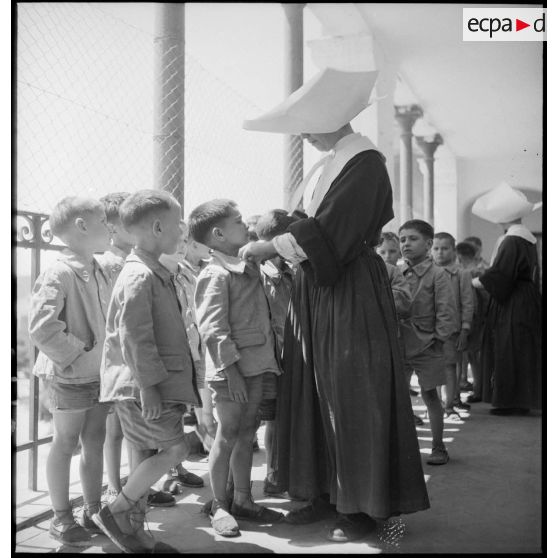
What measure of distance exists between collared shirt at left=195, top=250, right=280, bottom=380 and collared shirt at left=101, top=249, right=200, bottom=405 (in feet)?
0.72

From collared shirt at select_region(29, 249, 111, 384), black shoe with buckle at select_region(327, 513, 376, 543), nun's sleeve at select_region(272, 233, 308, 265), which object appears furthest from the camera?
nun's sleeve at select_region(272, 233, 308, 265)

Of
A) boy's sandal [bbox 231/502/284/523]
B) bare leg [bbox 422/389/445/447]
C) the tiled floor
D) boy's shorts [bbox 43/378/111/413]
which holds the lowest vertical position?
the tiled floor

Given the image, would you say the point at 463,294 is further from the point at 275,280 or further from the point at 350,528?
the point at 350,528

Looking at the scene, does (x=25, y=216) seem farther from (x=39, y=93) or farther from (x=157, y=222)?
(x=157, y=222)

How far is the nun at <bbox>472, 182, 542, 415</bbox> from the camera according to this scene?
541 cm

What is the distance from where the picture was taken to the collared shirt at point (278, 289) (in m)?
3.54

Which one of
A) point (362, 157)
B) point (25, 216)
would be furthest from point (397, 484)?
point (25, 216)

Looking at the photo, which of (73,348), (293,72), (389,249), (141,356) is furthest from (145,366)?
(293,72)

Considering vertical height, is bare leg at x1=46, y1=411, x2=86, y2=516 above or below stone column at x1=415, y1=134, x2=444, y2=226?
below

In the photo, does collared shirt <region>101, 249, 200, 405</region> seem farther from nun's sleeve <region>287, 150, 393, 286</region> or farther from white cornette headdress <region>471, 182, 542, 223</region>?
white cornette headdress <region>471, 182, 542, 223</region>

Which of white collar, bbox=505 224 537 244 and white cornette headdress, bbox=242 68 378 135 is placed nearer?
white cornette headdress, bbox=242 68 378 135

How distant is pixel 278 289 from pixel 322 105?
113 centimetres

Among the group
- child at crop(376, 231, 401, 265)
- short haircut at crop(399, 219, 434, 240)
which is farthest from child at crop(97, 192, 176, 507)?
child at crop(376, 231, 401, 265)

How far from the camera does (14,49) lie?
2.41m
